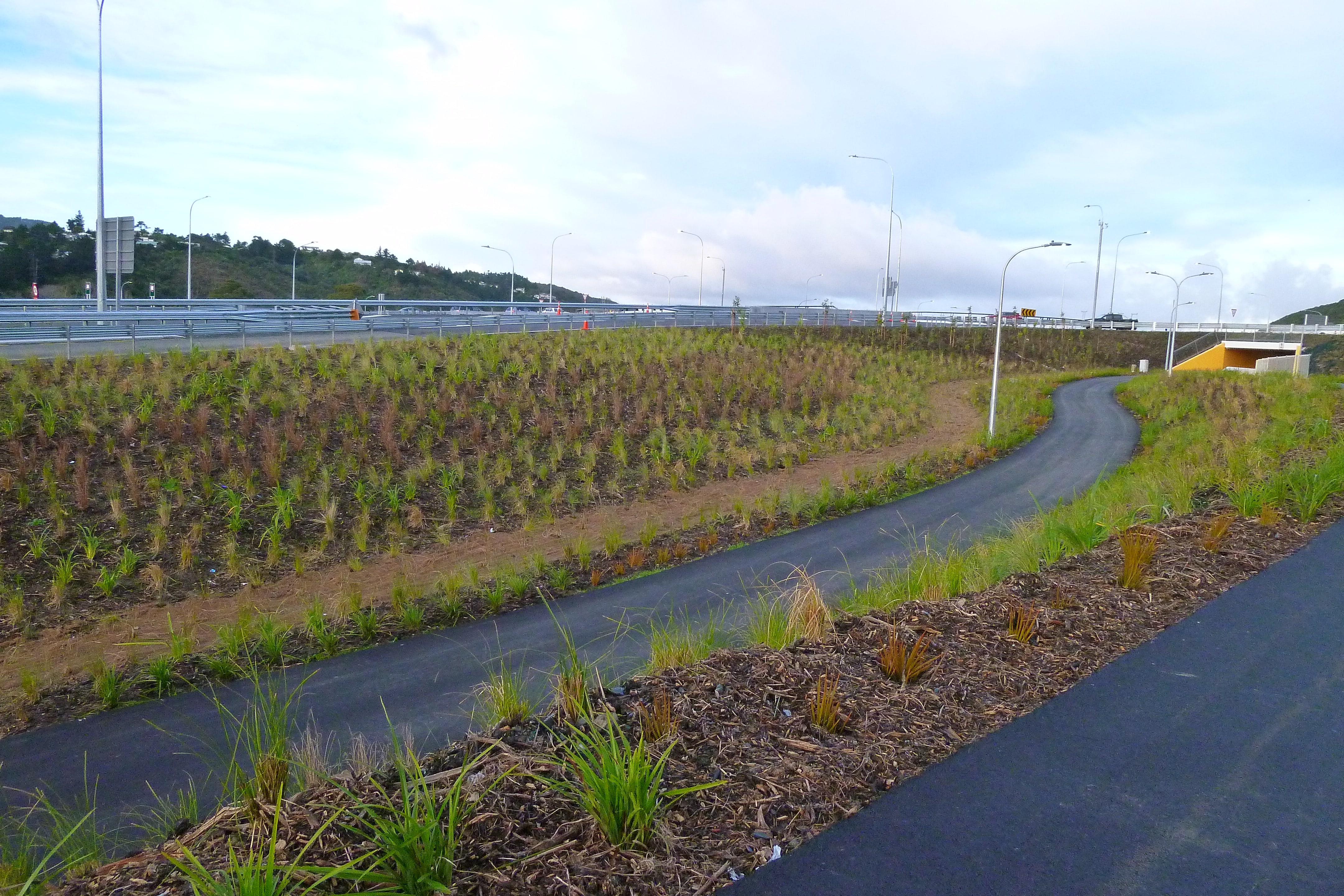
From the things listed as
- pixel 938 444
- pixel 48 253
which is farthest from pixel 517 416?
pixel 48 253

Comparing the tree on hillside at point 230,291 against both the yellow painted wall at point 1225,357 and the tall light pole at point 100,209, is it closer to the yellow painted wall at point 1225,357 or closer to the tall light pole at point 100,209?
the tall light pole at point 100,209

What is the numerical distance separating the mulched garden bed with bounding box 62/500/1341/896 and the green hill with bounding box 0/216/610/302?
53635 mm

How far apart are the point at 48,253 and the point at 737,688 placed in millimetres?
67158

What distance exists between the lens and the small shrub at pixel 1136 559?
21.7 ft

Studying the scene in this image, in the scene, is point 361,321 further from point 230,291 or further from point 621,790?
point 230,291

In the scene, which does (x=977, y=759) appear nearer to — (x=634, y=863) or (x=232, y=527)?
(x=634, y=863)

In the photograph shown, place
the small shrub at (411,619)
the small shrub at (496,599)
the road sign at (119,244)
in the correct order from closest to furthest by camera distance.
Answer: the small shrub at (411,619), the small shrub at (496,599), the road sign at (119,244)

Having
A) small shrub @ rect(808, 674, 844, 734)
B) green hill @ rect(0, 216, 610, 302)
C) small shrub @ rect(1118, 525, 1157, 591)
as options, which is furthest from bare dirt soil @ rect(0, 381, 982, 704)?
green hill @ rect(0, 216, 610, 302)

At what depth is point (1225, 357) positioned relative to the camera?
2250 inches

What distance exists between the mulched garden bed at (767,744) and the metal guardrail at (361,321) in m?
22.6

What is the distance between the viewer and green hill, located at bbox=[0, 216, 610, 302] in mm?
54156

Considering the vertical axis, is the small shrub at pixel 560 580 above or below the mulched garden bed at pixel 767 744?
below

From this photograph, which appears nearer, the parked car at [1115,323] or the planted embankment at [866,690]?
the planted embankment at [866,690]

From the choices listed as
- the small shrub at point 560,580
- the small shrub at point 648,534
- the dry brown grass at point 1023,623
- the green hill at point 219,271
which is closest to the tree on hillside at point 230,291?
the green hill at point 219,271
